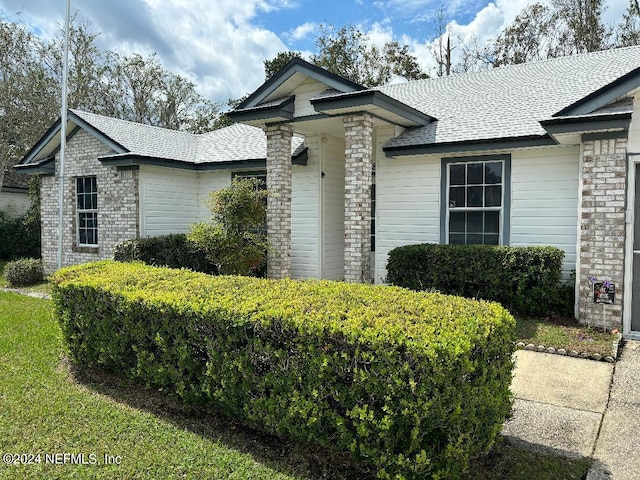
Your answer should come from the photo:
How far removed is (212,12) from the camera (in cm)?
1260

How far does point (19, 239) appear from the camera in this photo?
18.8m

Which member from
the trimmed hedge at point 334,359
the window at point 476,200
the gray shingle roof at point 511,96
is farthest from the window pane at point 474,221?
the trimmed hedge at point 334,359

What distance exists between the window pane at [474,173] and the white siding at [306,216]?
3.57 meters

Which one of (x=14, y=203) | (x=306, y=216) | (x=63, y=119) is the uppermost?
(x=63, y=119)

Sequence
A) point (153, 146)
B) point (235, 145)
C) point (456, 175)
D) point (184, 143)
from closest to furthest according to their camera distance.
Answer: point (456, 175) < point (153, 146) < point (235, 145) < point (184, 143)

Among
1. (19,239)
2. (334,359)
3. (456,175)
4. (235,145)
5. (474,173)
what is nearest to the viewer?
(334,359)

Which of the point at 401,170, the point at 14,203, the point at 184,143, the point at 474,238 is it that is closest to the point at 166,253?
the point at 184,143

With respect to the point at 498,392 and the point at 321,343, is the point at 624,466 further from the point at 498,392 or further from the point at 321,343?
the point at 321,343

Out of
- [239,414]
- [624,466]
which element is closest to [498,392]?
[624,466]

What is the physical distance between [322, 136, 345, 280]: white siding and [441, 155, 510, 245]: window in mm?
3074

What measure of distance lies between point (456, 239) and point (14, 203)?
68.5ft

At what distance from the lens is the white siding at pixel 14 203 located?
68.4 ft

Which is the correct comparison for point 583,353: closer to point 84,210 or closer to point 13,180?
point 84,210

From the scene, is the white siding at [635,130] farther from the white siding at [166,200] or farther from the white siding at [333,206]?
the white siding at [166,200]
